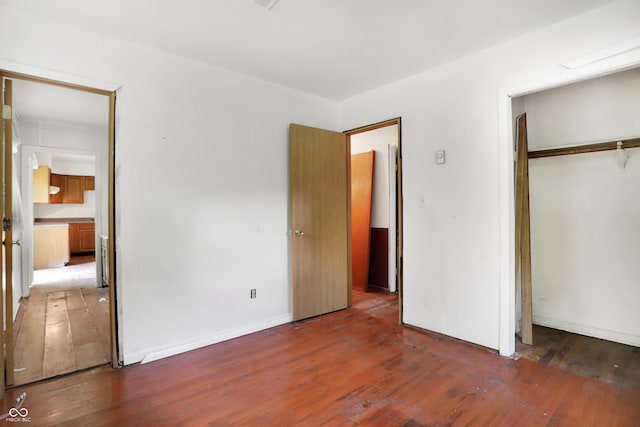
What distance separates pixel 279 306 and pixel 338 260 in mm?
916

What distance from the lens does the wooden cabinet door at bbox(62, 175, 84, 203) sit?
782 cm

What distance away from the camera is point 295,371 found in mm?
2406

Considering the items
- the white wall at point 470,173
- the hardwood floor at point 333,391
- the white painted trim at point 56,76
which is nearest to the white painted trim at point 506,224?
the white wall at point 470,173

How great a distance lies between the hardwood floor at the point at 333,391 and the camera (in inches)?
72.6

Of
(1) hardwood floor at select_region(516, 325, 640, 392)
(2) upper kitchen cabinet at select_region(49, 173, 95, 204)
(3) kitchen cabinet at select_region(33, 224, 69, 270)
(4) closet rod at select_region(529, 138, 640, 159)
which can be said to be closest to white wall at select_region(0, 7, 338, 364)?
(1) hardwood floor at select_region(516, 325, 640, 392)

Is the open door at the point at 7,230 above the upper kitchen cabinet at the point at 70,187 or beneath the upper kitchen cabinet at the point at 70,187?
beneath

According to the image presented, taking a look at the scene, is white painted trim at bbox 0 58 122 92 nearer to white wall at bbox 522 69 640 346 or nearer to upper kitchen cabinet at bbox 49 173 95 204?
white wall at bbox 522 69 640 346

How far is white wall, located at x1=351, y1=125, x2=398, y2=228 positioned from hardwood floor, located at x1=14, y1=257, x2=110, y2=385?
363 cm

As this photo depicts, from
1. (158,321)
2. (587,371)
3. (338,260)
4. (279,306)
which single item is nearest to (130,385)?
(158,321)

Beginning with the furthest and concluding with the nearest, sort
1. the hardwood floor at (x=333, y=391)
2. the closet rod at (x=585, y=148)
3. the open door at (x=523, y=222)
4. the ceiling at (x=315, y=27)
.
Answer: the open door at (x=523, y=222), the closet rod at (x=585, y=148), the ceiling at (x=315, y=27), the hardwood floor at (x=333, y=391)

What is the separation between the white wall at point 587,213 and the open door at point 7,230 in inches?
177

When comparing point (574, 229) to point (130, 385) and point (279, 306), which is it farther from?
point (130, 385)

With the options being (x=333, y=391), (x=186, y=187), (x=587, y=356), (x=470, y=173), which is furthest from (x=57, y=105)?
(x=587, y=356)

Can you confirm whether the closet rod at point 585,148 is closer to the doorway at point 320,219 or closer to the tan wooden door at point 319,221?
the doorway at point 320,219
